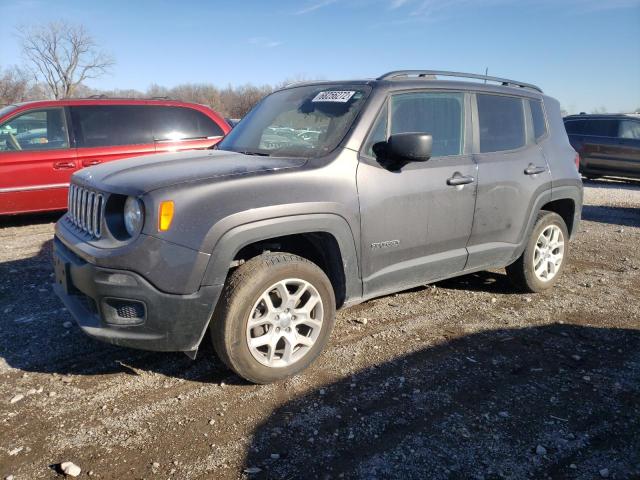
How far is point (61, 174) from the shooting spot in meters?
7.02

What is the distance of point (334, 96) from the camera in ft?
12.4

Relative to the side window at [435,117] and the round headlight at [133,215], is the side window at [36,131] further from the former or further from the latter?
the side window at [435,117]

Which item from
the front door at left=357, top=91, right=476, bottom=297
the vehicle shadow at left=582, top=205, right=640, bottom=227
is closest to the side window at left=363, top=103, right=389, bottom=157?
the front door at left=357, top=91, right=476, bottom=297

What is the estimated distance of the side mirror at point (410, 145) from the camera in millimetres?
3293

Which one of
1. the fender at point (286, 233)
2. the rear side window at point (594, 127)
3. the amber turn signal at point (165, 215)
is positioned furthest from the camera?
the rear side window at point (594, 127)

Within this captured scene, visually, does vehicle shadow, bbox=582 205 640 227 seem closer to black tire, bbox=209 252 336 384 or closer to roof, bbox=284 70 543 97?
roof, bbox=284 70 543 97

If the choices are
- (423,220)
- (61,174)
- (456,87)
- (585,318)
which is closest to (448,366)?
(423,220)

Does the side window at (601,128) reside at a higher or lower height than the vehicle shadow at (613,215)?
higher

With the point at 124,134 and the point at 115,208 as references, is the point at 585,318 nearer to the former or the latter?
the point at 115,208

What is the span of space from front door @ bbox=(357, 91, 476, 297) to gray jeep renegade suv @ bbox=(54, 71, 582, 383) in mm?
11

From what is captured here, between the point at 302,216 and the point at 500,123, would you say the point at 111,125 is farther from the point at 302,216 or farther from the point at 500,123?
the point at 500,123

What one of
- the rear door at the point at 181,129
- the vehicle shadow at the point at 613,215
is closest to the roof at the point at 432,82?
the rear door at the point at 181,129

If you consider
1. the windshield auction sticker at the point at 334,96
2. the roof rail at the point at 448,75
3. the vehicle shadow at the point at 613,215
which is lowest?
the vehicle shadow at the point at 613,215

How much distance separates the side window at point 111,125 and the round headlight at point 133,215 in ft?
16.6
